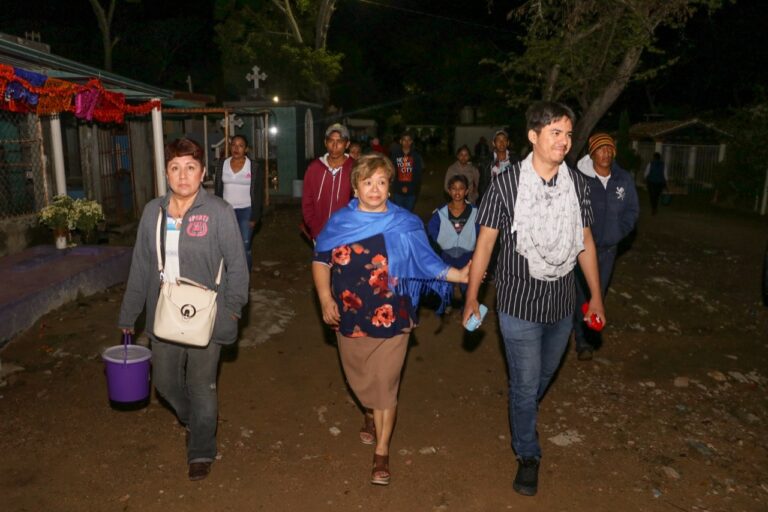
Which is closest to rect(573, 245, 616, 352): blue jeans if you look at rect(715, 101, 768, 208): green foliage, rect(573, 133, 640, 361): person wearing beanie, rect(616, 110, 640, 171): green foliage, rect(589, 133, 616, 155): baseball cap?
rect(573, 133, 640, 361): person wearing beanie

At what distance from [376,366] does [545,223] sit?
4.38 feet

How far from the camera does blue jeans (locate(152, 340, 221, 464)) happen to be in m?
3.98

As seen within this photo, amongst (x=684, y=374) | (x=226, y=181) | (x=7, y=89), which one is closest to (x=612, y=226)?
(x=684, y=374)

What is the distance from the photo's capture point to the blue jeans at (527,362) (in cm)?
393

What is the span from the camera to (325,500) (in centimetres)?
399

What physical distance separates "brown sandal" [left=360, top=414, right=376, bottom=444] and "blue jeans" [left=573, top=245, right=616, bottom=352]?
2368 millimetres

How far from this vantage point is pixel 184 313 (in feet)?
12.3

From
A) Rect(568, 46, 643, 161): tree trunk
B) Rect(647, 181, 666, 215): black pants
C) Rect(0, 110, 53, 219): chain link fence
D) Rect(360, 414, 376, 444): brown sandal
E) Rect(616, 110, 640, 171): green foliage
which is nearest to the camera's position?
Rect(360, 414, 376, 444): brown sandal

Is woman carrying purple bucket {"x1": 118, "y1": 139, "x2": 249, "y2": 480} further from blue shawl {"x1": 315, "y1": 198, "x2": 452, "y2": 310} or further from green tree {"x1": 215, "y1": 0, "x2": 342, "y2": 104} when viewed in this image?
green tree {"x1": 215, "y1": 0, "x2": 342, "y2": 104}

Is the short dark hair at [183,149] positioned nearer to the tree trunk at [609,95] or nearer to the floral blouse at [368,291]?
the floral blouse at [368,291]

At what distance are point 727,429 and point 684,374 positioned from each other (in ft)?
3.77

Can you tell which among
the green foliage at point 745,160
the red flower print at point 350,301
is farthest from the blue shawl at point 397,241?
the green foliage at point 745,160

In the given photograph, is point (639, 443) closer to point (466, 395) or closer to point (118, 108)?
point (466, 395)

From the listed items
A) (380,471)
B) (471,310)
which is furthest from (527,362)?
(380,471)
